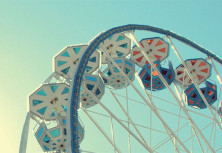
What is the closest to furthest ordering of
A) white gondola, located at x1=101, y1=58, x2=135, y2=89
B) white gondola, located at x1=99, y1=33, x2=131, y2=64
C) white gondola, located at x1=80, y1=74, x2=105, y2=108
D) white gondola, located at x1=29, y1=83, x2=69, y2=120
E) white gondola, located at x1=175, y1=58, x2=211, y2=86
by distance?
white gondola, located at x1=29, y1=83, x2=69, y2=120 → white gondola, located at x1=80, y1=74, x2=105, y2=108 → white gondola, located at x1=101, y1=58, x2=135, y2=89 → white gondola, located at x1=99, y1=33, x2=131, y2=64 → white gondola, located at x1=175, y1=58, x2=211, y2=86

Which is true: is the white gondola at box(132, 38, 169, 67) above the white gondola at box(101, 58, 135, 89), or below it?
above

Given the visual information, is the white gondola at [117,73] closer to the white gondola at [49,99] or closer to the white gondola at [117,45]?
the white gondola at [117,45]

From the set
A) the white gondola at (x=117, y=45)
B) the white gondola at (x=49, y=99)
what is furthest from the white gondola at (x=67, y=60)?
the white gondola at (x=117, y=45)

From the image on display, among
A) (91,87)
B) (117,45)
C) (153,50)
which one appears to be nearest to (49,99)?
(91,87)

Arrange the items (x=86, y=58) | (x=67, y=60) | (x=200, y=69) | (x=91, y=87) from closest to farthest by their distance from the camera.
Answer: (x=86, y=58)
(x=91, y=87)
(x=67, y=60)
(x=200, y=69)

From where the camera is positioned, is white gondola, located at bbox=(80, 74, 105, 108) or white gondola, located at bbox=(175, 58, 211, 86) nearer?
white gondola, located at bbox=(80, 74, 105, 108)

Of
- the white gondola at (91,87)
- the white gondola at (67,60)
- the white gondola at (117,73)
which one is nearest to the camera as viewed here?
the white gondola at (91,87)

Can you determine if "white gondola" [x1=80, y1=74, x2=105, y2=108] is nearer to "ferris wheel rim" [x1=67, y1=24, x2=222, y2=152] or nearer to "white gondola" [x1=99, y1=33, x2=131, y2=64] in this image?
"ferris wheel rim" [x1=67, y1=24, x2=222, y2=152]

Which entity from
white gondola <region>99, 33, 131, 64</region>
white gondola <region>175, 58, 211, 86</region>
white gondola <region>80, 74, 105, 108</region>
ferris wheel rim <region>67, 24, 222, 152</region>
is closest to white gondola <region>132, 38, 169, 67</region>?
white gondola <region>99, 33, 131, 64</region>

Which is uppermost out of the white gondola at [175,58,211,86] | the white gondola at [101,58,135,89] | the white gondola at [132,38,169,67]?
the white gondola at [132,38,169,67]

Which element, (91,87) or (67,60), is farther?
(67,60)

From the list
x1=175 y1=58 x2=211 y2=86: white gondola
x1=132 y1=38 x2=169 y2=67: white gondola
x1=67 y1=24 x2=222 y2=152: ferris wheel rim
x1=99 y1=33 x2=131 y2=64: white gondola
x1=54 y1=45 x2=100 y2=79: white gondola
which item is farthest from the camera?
x1=175 y1=58 x2=211 y2=86: white gondola

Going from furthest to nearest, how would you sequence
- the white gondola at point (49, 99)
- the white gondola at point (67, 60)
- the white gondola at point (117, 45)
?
the white gondola at point (117, 45), the white gondola at point (67, 60), the white gondola at point (49, 99)

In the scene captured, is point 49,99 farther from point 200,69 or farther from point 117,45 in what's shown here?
point 200,69
